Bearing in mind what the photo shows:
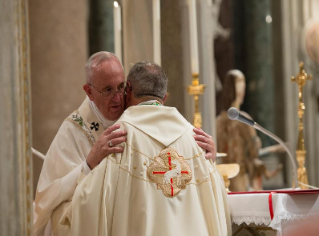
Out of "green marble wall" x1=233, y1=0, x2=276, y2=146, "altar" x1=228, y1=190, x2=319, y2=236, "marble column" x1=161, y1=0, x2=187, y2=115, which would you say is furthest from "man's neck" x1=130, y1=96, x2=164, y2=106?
"green marble wall" x1=233, y1=0, x2=276, y2=146

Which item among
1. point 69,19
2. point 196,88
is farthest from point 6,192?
point 69,19

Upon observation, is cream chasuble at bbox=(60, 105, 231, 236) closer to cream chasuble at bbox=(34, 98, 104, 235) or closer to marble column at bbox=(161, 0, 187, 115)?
cream chasuble at bbox=(34, 98, 104, 235)

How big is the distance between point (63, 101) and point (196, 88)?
1.84m

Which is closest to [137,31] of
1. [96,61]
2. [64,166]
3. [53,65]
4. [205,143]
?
[53,65]

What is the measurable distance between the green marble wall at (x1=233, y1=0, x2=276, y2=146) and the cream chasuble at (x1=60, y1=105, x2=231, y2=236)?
14.9ft

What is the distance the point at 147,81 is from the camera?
3.27 m

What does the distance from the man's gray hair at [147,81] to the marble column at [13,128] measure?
788 mm

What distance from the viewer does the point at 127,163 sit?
3.06m

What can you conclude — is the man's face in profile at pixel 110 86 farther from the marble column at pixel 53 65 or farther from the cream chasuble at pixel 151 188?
the marble column at pixel 53 65

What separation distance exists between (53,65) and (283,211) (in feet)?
11.0

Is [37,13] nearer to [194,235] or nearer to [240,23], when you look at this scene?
[240,23]

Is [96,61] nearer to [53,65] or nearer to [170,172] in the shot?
[170,172]

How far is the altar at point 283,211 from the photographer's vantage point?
10.5ft

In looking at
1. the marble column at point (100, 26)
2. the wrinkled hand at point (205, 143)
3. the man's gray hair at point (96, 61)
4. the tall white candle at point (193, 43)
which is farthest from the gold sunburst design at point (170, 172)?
the marble column at point (100, 26)
